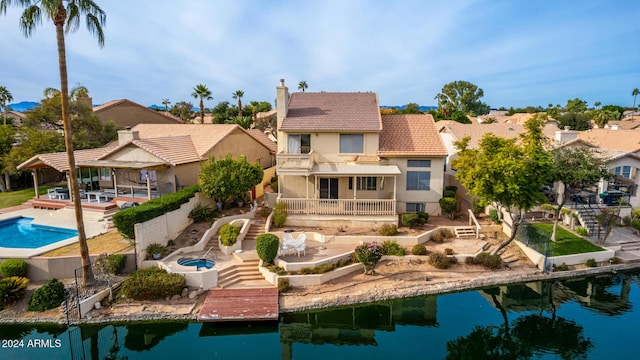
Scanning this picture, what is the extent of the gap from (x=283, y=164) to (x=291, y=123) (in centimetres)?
353

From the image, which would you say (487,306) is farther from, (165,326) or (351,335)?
(165,326)

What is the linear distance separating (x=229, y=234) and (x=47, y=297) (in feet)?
29.1

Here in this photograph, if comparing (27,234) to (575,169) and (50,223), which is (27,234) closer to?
(50,223)

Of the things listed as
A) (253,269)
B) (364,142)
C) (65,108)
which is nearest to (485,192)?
(364,142)

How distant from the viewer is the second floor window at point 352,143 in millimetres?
26578

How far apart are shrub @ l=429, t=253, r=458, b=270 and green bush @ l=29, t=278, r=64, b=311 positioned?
18.8 m

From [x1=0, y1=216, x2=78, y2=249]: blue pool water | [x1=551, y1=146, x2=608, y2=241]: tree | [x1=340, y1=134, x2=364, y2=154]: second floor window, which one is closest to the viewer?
[x1=551, y1=146, x2=608, y2=241]: tree

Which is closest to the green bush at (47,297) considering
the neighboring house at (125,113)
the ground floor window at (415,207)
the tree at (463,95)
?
the ground floor window at (415,207)

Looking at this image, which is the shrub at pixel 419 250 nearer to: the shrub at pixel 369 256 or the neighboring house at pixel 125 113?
the shrub at pixel 369 256

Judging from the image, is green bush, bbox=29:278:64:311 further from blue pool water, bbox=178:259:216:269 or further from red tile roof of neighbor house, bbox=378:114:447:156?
red tile roof of neighbor house, bbox=378:114:447:156

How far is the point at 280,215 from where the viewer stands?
2423cm

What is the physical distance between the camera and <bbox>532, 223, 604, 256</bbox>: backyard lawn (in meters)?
21.8

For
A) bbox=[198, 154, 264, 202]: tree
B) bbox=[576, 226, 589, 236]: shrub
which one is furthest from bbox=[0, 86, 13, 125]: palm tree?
bbox=[576, 226, 589, 236]: shrub

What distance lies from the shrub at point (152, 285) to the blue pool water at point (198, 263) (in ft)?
5.37
